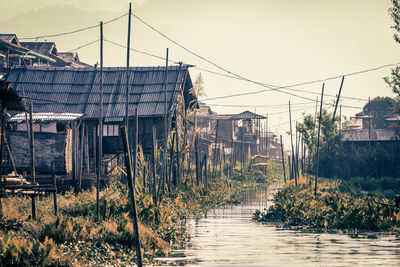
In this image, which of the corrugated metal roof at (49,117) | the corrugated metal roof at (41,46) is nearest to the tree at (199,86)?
the corrugated metal roof at (41,46)

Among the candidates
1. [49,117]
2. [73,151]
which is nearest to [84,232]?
[73,151]

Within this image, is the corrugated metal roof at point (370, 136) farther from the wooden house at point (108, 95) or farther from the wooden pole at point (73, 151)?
the wooden pole at point (73, 151)

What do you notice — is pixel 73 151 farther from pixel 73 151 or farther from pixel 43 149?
pixel 43 149

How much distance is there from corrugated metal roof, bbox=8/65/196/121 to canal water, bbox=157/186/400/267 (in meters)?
9.84

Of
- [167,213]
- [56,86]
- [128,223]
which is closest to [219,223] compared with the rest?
[167,213]

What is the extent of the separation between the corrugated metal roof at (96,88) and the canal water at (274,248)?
32.3 ft

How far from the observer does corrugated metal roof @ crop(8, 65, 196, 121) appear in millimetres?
27844

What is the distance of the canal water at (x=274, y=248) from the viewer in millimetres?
12469

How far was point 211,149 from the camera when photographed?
5447cm

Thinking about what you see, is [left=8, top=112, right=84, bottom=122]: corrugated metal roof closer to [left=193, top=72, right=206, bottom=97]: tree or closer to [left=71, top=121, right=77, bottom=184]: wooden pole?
[left=71, top=121, right=77, bottom=184]: wooden pole

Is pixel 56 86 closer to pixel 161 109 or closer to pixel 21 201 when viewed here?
pixel 161 109

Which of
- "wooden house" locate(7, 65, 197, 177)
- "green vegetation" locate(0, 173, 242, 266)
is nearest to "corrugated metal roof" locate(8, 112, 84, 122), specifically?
"wooden house" locate(7, 65, 197, 177)

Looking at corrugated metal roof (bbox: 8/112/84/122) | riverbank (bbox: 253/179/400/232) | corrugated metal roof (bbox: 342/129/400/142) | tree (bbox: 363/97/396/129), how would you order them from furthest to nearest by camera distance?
tree (bbox: 363/97/396/129) < corrugated metal roof (bbox: 342/129/400/142) < corrugated metal roof (bbox: 8/112/84/122) < riverbank (bbox: 253/179/400/232)

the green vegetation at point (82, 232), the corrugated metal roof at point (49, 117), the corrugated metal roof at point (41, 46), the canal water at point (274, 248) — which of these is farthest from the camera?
the corrugated metal roof at point (41, 46)
